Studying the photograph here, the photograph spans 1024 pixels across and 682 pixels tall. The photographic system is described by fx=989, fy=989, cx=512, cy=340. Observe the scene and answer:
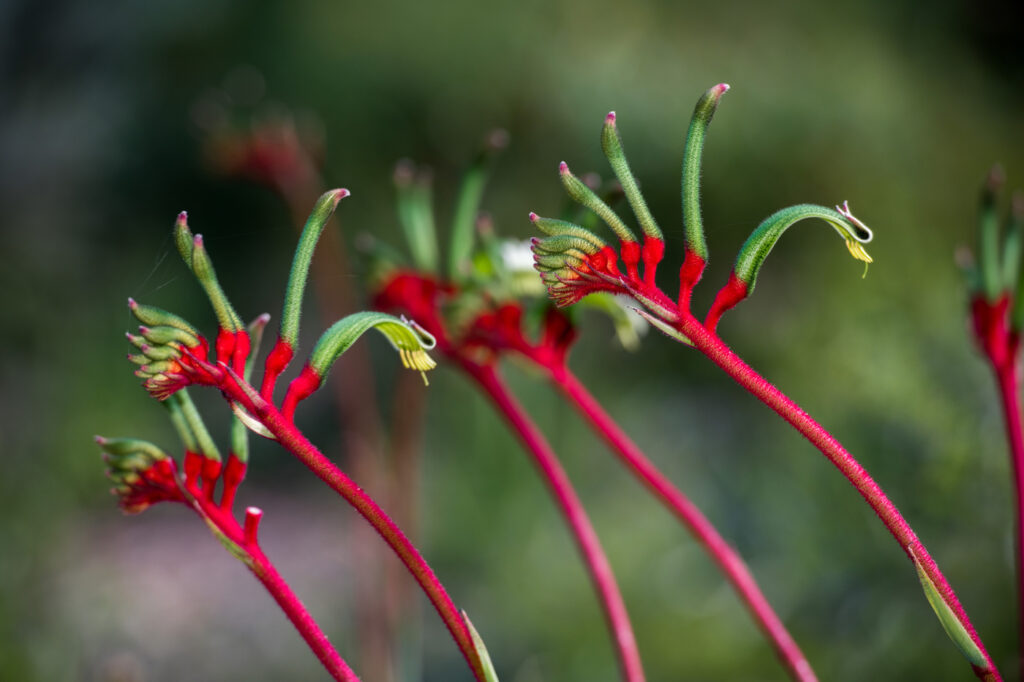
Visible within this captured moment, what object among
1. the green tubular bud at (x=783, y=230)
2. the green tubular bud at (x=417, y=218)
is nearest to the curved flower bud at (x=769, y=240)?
the green tubular bud at (x=783, y=230)

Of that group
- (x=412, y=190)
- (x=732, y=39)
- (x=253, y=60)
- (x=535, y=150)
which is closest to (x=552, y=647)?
(x=412, y=190)

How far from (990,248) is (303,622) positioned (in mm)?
295

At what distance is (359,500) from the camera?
9.7 inches

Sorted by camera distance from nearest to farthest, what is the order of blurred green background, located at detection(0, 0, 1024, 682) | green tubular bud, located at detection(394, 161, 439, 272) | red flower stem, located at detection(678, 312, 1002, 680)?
1. red flower stem, located at detection(678, 312, 1002, 680)
2. green tubular bud, located at detection(394, 161, 439, 272)
3. blurred green background, located at detection(0, 0, 1024, 682)

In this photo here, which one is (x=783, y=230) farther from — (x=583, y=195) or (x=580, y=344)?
(x=580, y=344)

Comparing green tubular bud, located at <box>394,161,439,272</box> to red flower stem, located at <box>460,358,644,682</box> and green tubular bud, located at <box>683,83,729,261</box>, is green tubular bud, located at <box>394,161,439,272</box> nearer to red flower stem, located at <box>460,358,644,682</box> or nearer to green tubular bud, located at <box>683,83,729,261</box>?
red flower stem, located at <box>460,358,644,682</box>

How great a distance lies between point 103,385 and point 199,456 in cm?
148

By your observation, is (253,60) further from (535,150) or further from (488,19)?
(535,150)

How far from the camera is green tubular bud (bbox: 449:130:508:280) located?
448 mm

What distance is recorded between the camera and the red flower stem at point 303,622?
0.86 feet

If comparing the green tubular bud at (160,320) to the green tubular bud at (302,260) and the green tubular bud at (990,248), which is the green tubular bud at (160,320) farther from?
the green tubular bud at (990,248)

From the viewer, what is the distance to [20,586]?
1005mm

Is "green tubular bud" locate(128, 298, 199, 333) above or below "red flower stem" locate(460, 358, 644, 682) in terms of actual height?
above

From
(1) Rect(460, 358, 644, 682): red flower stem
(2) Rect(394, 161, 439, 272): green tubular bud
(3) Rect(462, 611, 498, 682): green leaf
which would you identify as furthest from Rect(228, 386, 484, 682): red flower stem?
(2) Rect(394, 161, 439, 272): green tubular bud
